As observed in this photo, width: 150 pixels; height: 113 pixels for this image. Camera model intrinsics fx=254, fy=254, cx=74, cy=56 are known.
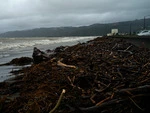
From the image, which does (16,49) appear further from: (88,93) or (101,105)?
(101,105)

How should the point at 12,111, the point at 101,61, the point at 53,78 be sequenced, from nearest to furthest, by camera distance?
the point at 12,111, the point at 53,78, the point at 101,61

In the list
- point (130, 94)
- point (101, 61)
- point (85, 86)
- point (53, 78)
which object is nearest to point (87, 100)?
point (130, 94)

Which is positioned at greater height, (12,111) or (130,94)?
(130,94)

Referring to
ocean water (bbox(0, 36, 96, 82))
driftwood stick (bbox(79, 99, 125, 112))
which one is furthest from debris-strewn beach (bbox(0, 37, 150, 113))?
ocean water (bbox(0, 36, 96, 82))

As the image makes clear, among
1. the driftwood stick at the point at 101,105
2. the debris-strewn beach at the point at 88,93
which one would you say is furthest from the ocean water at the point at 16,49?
the driftwood stick at the point at 101,105

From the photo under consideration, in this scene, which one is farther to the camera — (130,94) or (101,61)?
(101,61)

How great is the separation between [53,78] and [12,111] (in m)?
1.89

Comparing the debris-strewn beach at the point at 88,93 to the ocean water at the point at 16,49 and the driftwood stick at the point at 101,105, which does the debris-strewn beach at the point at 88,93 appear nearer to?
the driftwood stick at the point at 101,105

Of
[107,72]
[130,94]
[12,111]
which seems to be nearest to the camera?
[130,94]

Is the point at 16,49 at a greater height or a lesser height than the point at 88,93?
lesser

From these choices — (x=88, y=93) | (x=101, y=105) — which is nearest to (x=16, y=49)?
(x=88, y=93)

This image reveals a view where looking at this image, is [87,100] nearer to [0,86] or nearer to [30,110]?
[30,110]

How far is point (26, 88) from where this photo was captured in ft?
22.2

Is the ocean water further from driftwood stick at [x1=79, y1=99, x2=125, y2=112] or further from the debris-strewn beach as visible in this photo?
driftwood stick at [x1=79, y1=99, x2=125, y2=112]
